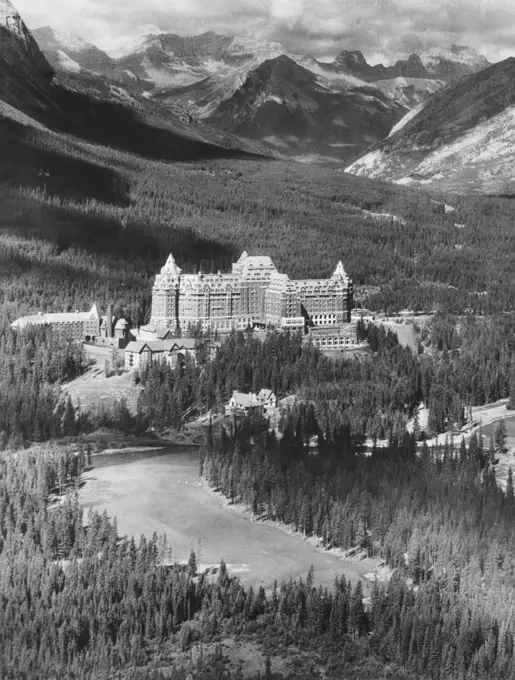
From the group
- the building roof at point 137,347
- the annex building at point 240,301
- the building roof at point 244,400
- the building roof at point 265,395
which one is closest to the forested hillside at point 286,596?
the building roof at point 244,400

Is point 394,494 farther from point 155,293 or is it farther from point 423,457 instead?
point 155,293

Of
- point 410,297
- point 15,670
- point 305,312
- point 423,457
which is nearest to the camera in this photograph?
point 15,670

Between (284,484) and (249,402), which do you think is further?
(249,402)

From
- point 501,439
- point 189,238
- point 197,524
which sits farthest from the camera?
point 189,238

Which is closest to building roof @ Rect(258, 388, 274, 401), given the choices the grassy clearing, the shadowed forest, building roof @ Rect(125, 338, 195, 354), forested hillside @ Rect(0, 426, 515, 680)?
the shadowed forest

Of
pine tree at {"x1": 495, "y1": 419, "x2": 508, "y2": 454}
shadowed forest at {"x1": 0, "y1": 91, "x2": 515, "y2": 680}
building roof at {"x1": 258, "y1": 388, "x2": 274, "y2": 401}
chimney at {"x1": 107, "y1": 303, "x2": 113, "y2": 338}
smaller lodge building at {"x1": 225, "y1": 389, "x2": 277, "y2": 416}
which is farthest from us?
chimney at {"x1": 107, "y1": 303, "x2": 113, "y2": 338}

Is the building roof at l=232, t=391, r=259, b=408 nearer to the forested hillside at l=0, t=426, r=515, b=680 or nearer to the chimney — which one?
the chimney

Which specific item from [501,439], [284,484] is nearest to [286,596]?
[284,484]

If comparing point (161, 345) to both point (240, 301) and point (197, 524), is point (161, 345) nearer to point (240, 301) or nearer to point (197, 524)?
point (240, 301)

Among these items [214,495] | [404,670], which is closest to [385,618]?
[404,670]
